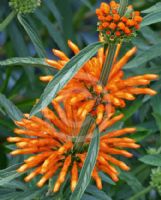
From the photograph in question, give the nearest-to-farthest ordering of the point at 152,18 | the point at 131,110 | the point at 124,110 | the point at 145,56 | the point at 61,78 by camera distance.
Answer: the point at 61,78 < the point at 152,18 < the point at 145,56 < the point at 131,110 < the point at 124,110

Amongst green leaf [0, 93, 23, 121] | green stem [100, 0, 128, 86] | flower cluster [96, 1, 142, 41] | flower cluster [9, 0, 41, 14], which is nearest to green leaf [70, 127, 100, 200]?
green stem [100, 0, 128, 86]

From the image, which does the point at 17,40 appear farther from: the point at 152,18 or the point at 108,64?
the point at 108,64

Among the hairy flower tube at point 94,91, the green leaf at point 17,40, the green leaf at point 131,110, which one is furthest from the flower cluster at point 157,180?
the green leaf at point 17,40

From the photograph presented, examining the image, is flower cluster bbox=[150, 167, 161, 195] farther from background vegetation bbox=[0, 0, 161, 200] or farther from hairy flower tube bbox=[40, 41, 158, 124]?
hairy flower tube bbox=[40, 41, 158, 124]

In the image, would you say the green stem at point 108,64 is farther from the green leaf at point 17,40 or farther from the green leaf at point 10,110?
the green leaf at point 17,40

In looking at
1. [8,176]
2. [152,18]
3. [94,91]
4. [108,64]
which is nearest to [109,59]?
[108,64]

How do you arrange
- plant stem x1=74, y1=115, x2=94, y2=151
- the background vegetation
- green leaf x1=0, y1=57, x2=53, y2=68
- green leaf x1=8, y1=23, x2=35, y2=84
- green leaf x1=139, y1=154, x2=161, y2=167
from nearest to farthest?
green leaf x1=0, y1=57, x2=53, y2=68
plant stem x1=74, y1=115, x2=94, y2=151
the background vegetation
green leaf x1=139, y1=154, x2=161, y2=167
green leaf x1=8, y1=23, x2=35, y2=84
